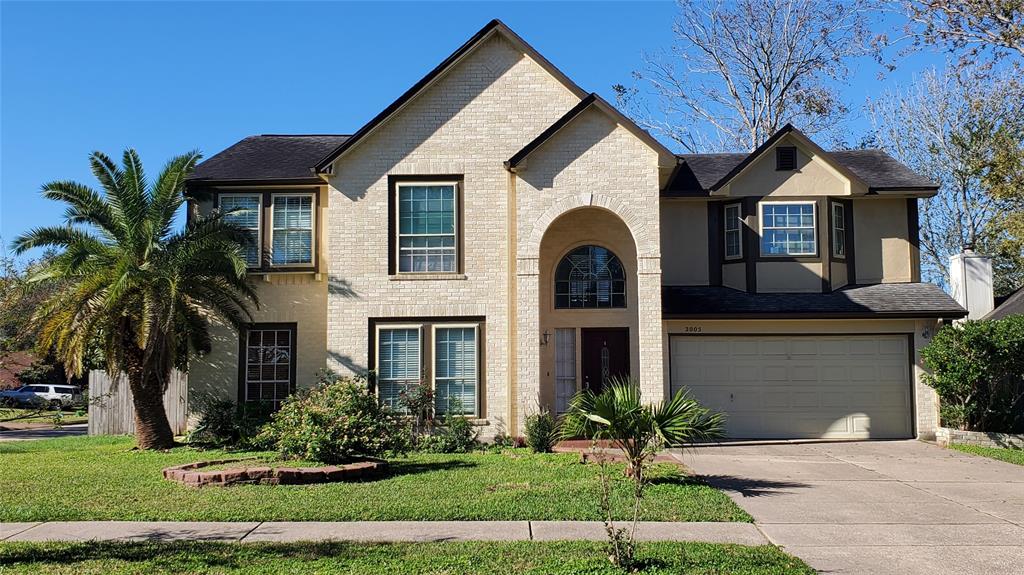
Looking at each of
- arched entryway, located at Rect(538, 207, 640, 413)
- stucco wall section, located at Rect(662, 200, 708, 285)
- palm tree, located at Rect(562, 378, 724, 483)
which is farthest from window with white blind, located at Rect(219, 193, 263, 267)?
palm tree, located at Rect(562, 378, 724, 483)

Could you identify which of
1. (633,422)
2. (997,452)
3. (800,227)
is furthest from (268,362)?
(997,452)

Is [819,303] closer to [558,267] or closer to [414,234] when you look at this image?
[558,267]

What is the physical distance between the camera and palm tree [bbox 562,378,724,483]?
378 inches

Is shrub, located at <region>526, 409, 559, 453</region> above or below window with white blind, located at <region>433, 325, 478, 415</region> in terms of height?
below

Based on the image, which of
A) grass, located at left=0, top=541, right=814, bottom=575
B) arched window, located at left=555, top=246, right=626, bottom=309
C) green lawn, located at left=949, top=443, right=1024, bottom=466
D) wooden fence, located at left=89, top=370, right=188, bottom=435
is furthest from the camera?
wooden fence, located at left=89, top=370, right=188, bottom=435

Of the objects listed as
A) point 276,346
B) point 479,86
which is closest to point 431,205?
point 479,86

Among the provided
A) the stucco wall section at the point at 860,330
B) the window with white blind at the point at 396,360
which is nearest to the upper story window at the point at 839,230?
the stucco wall section at the point at 860,330

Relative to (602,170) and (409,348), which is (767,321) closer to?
(602,170)

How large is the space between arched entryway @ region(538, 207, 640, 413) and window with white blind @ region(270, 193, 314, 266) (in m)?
5.19

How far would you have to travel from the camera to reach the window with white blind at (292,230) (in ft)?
58.2

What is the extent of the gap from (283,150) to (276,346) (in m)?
5.10

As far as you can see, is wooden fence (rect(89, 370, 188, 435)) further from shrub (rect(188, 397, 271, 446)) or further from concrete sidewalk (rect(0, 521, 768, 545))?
concrete sidewalk (rect(0, 521, 768, 545))

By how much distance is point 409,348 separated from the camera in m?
16.9

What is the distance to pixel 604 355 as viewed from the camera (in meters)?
18.2
